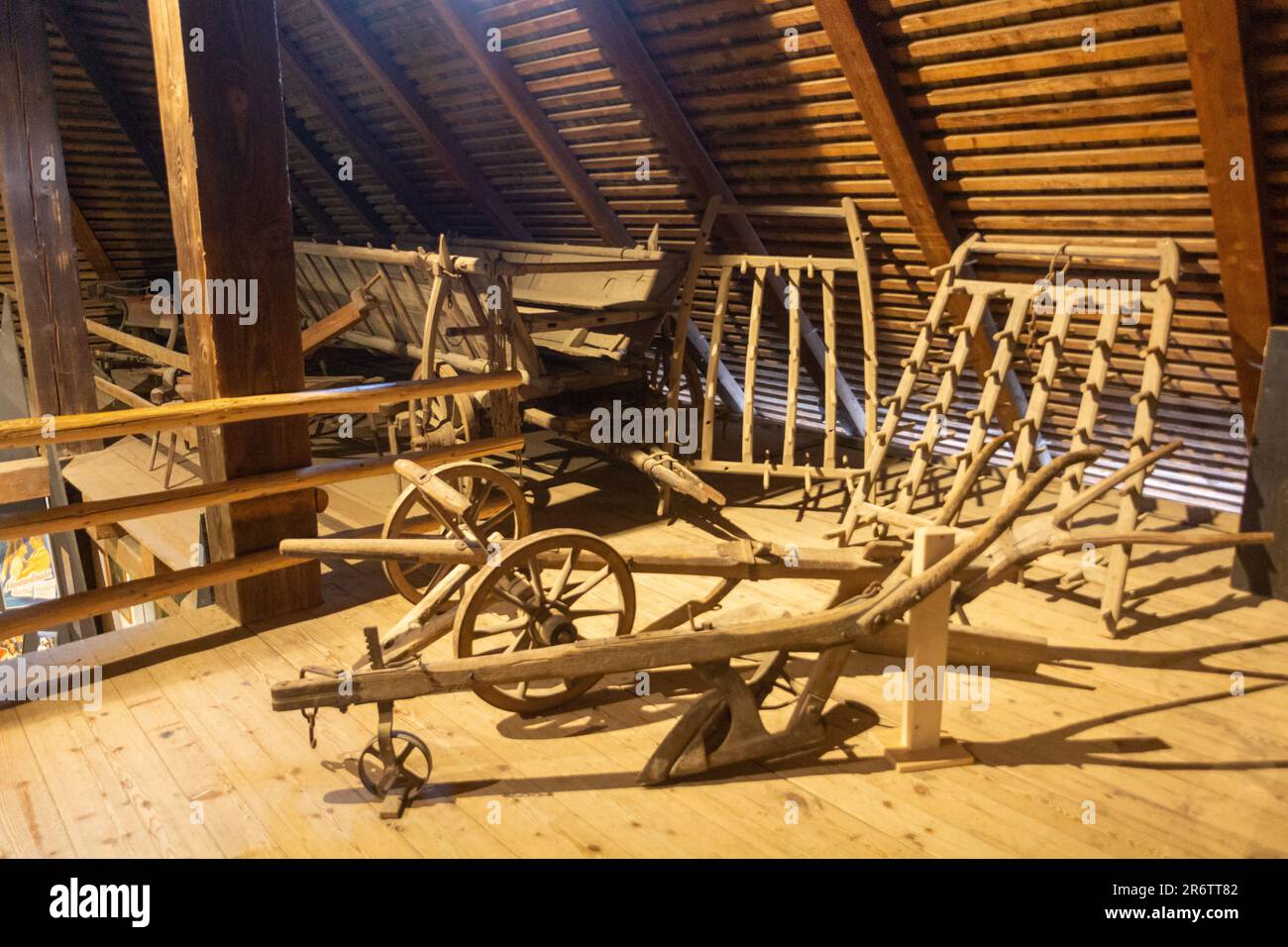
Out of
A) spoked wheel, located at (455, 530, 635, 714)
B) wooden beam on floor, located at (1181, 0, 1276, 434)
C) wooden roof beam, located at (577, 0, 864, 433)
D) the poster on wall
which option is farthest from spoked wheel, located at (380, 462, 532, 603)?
the poster on wall

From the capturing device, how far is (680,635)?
111 inches

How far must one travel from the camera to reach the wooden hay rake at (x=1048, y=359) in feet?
13.8

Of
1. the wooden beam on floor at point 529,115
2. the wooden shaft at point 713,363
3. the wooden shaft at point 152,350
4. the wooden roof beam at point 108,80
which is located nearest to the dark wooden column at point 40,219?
the wooden shaft at point 152,350

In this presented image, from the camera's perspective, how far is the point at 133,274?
9.30 metres

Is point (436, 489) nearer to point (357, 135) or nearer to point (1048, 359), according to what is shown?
point (1048, 359)

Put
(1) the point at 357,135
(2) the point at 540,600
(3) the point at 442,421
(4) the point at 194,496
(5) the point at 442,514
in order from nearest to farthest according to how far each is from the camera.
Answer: (2) the point at 540,600 → (5) the point at 442,514 → (4) the point at 194,496 → (3) the point at 442,421 → (1) the point at 357,135

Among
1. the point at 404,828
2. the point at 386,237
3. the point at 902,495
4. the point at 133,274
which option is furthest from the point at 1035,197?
the point at 133,274

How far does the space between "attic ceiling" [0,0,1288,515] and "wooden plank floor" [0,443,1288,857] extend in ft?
6.10

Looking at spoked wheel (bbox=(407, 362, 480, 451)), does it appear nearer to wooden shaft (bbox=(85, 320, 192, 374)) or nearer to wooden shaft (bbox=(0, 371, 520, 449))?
wooden shaft (bbox=(0, 371, 520, 449))

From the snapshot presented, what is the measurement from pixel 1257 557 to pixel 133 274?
9324 millimetres

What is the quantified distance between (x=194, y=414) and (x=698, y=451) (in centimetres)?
329

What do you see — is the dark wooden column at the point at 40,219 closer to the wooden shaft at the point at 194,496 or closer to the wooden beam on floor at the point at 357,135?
the wooden beam on floor at the point at 357,135

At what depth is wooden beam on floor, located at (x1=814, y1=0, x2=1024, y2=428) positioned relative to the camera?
432 centimetres

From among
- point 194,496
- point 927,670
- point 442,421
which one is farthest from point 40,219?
point 927,670
